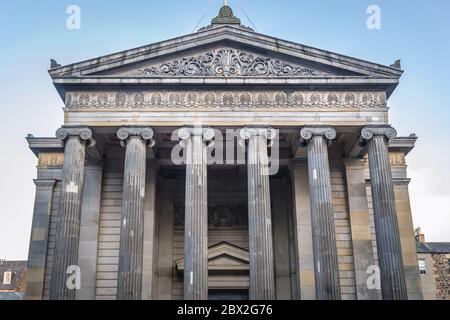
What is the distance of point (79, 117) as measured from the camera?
25703mm

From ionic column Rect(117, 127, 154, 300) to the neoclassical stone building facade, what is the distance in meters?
0.05

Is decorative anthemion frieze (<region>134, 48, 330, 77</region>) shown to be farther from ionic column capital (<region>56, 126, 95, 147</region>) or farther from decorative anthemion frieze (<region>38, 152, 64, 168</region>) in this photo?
decorative anthemion frieze (<region>38, 152, 64, 168</region>)

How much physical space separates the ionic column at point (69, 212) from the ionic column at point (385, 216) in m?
13.5

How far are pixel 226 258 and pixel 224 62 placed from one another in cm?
1064

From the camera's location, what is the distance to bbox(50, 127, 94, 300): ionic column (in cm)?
2291

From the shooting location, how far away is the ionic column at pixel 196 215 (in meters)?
23.0

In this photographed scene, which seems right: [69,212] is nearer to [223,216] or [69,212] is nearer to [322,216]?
[223,216]

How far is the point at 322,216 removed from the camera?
79.2ft

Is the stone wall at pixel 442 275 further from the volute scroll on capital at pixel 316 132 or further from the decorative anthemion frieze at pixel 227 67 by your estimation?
the decorative anthemion frieze at pixel 227 67

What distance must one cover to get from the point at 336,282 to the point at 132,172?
34.0ft

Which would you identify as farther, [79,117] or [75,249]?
[79,117]

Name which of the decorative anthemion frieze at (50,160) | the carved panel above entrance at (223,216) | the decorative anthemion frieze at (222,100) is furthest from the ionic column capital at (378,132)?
the decorative anthemion frieze at (50,160)
